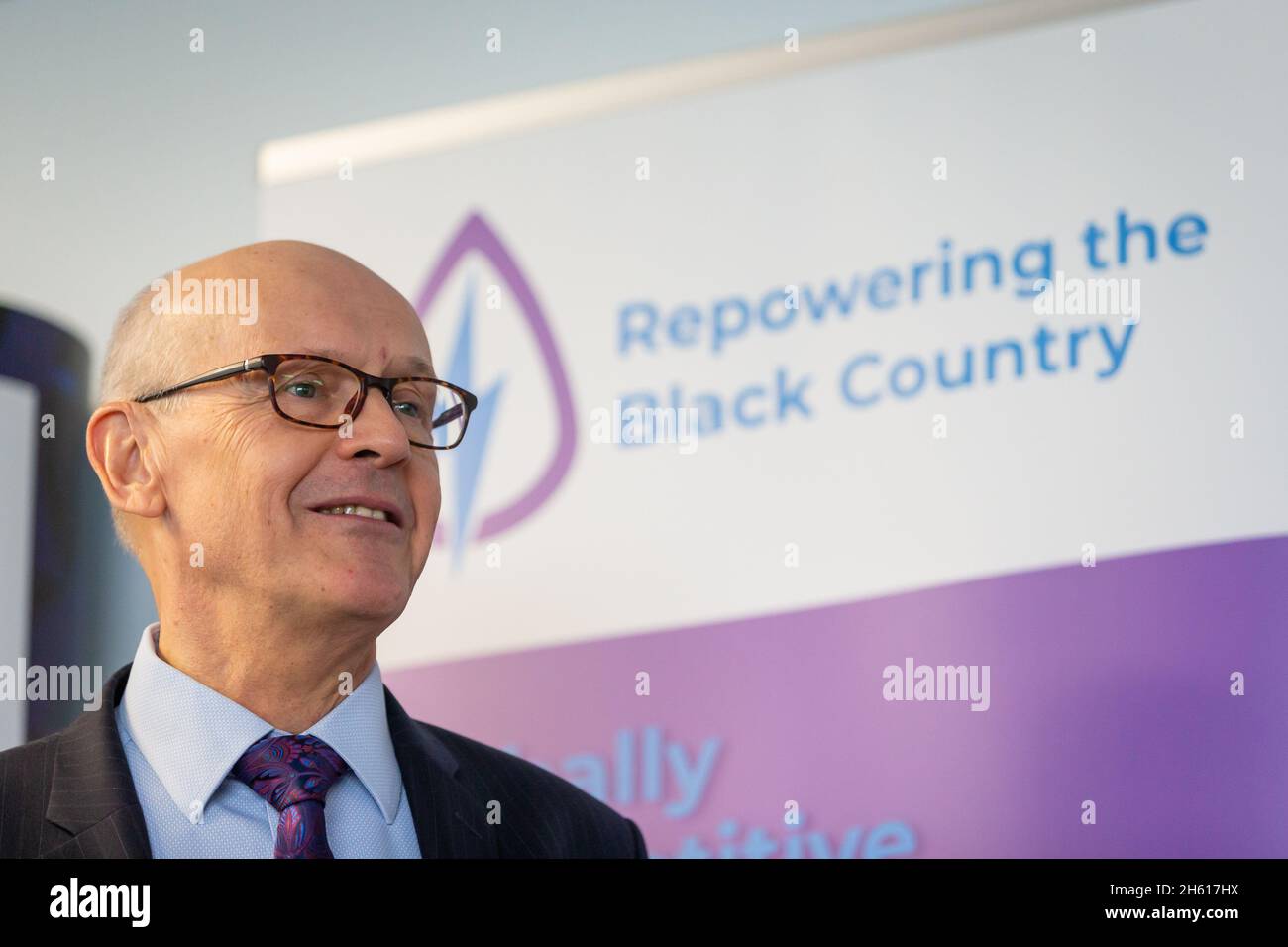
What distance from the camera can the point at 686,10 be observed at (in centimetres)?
239

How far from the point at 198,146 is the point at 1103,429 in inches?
68.0

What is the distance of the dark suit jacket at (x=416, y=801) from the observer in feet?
4.48

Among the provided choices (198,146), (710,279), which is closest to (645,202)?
(710,279)

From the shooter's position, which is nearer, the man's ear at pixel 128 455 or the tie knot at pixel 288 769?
the tie knot at pixel 288 769

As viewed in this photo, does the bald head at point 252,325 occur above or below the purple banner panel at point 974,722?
above

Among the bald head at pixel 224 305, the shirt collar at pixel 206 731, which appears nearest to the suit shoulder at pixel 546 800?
the shirt collar at pixel 206 731

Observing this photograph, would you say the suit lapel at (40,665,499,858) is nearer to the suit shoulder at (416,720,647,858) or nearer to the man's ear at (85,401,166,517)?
the suit shoulder at (416,720,647,858)

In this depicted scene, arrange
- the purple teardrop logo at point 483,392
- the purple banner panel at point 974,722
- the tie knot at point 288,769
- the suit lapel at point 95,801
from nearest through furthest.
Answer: the suit lapel at point 95,801 < the tie knot at point 288,769 < the purple banner panel at point 974,722 < the purple teardrop logo at point 483,392

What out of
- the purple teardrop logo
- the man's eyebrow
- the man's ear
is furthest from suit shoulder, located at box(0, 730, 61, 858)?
the purple teardrop logo

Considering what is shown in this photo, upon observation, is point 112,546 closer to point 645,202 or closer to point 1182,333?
point 645,202

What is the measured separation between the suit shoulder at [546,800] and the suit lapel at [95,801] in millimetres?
376

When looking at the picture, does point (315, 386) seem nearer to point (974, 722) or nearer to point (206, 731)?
point (206, 731)

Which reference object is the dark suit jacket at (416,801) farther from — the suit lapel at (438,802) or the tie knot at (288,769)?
the tie knot at (288,769)

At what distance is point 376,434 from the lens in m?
1.53
